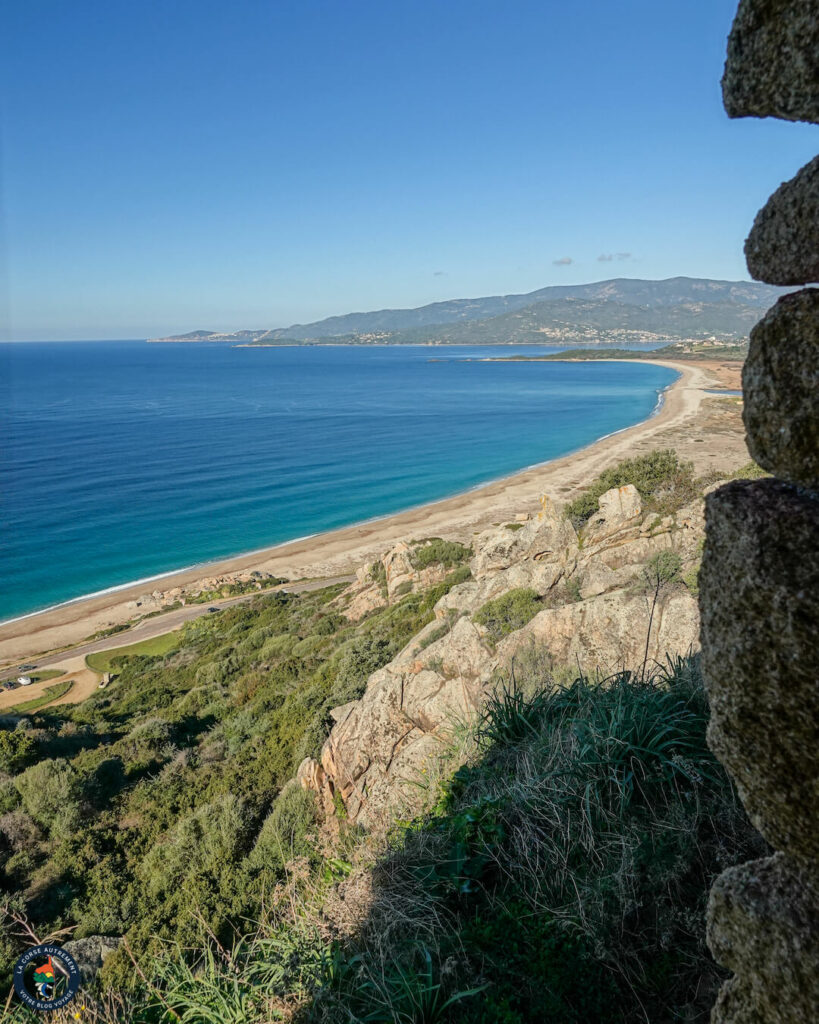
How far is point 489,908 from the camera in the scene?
12.4 ft

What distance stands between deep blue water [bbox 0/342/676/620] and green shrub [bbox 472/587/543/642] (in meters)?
29.2

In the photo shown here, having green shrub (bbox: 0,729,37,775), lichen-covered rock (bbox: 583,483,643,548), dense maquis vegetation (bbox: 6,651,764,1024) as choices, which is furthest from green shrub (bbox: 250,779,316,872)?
lichen-covered rock (bbox: 583,483,643,548)

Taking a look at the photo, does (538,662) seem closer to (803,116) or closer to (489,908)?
(489,908)

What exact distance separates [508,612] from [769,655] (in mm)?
10488

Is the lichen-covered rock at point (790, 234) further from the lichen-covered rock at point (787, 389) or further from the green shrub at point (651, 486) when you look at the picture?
the green shrub at point (651, 486)

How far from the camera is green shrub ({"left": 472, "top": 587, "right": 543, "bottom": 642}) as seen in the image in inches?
444

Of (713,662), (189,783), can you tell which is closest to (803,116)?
(713,662)

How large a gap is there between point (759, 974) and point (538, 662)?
685 centimetres

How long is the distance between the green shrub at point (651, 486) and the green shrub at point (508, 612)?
657 cm

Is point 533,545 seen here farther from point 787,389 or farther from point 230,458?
point 230,458

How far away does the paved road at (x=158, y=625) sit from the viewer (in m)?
27.1

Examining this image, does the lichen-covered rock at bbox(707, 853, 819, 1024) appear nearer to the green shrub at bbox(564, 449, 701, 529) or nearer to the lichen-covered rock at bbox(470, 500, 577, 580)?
the lichen-covered rock at bbox(470, 500, 577, 580)

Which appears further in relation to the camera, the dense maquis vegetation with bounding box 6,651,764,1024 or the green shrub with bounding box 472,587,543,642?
the green shrub with bounding box 472,587,543,642

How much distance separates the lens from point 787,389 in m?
1.64
